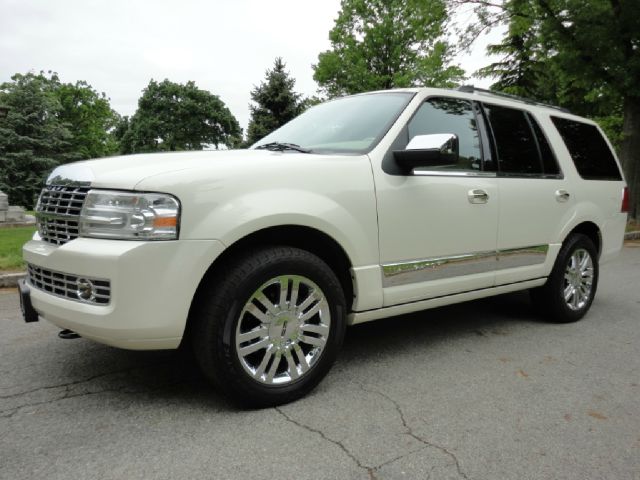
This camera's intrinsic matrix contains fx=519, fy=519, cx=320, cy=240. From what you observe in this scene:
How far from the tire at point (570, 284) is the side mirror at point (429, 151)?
1.87m

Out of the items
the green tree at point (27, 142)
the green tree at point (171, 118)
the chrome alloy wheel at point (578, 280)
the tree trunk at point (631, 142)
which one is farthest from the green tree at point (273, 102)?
the chrome alloy wheel at point (578, 280)

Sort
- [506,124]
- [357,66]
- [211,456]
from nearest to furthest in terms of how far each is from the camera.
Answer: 1. [211,456]
2. [506,124]
3. [357,66]

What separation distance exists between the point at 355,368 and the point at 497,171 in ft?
5.69

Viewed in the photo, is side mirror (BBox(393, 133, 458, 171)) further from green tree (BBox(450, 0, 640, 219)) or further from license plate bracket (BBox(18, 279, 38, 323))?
green tree (BBox(450, 0, 640, 219))

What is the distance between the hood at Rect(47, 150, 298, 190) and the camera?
7.85 ft

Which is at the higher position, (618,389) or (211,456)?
(211,456)

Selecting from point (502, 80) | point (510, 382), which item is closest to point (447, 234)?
point (510, 382)

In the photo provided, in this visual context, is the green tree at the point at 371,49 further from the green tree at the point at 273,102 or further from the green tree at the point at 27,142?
the green tree at the point at 27,142

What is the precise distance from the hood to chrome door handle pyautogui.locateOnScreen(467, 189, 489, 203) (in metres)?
1.25

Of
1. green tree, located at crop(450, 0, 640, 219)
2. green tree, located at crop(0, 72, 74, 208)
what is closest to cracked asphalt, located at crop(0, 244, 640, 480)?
green tree, located at crop(450, 0, 640, 219)

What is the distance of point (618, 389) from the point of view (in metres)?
2.98

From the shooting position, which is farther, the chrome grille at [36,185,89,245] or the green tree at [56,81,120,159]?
the green tree at [56,81,120,159]

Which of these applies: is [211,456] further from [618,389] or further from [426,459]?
[618,389]

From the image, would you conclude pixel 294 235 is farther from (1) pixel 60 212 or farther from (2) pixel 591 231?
(2) pixel 591 231
